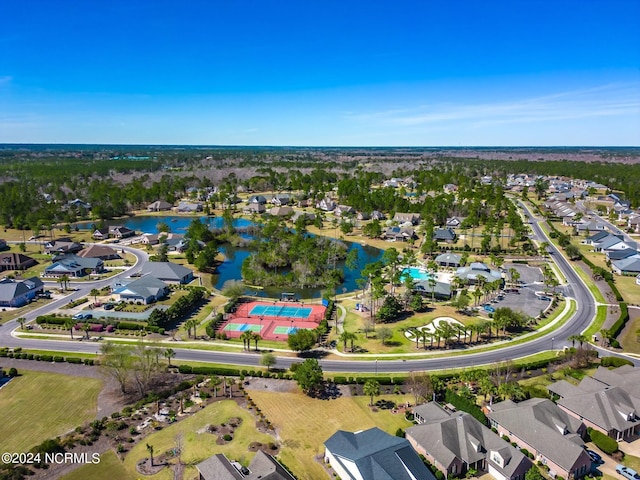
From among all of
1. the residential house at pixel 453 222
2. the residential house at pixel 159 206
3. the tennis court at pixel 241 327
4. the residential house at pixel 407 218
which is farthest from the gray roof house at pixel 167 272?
the residential house at pixel 159 206

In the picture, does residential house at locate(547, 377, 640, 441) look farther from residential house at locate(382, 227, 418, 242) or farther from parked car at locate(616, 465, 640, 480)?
residential house at locate(382, 227, 418, 242)

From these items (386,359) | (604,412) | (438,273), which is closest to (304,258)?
Answer: (438,273)

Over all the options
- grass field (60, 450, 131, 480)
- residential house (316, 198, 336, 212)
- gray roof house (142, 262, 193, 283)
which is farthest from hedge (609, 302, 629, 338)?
residential house (316, 198, 336, 212)

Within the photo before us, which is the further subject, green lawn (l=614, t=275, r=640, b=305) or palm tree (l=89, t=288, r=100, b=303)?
green lawn (l=614, t=275, r=640, b=305)

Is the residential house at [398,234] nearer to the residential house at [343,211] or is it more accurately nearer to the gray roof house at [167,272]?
the residential house at [343,211]

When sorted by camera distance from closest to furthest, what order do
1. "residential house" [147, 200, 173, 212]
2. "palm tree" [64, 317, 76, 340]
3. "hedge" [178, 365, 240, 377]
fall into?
"hedge" [178, 365, 240, 377] < "palm tree" [64, 317, 76, 340] < "residential house" [147, 200, 173, 212]

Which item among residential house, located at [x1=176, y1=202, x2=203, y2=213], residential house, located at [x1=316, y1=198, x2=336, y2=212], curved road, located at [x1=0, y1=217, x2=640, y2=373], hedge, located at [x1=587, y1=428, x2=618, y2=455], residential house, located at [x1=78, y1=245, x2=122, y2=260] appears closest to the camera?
hedge, located at [x1=587, y1=428, x2=618, y2=455]

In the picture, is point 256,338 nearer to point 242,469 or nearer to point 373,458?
point 242,469
